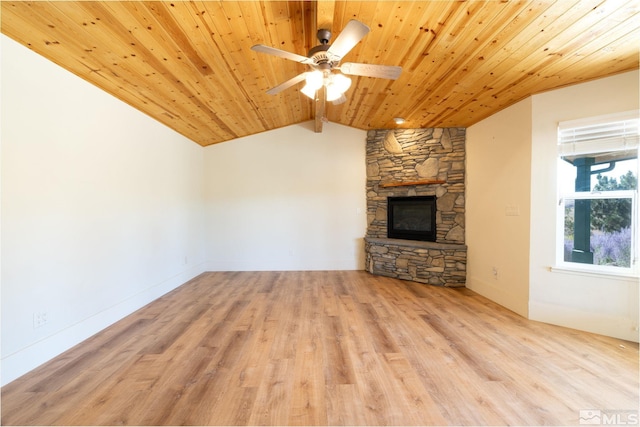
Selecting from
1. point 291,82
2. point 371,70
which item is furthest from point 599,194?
point 291,82

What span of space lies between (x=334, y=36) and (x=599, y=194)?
3.01 m

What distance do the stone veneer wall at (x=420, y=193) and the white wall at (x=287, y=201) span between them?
327 mm

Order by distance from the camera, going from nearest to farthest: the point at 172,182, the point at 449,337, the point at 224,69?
the point at 449,337 < the point at 224,69 < the point at 172,182

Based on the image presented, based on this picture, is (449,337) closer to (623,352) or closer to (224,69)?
(623,352)

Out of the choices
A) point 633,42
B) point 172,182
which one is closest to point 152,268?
point 172,182

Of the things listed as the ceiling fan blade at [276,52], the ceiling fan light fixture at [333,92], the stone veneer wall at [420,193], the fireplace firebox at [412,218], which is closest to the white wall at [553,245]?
the stone veneer wall at [420,193]

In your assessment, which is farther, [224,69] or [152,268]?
[152,268]

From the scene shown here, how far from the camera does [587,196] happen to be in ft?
8.01

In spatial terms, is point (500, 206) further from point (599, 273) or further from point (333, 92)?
point (333, 92)

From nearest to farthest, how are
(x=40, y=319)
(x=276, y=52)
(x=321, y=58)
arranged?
(x=276, y=52) → (x=321, y=58) → (x=40, y=319)

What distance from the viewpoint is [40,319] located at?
6.20 ft

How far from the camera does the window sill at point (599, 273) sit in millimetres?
2229

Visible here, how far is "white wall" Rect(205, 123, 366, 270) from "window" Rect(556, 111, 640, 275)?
2756mm

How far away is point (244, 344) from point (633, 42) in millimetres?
3940
